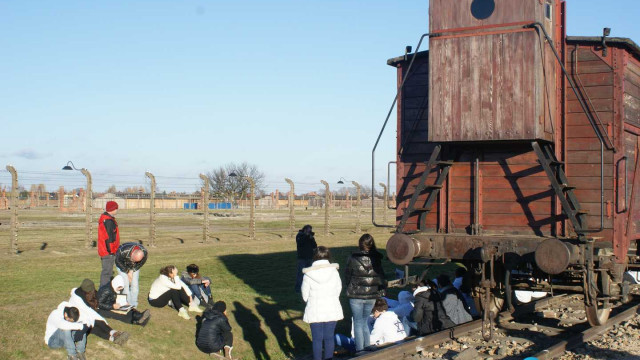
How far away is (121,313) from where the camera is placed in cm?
921

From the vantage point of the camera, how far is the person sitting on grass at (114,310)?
9.17m

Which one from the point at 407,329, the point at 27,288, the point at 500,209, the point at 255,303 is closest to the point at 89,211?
the point at 27,288

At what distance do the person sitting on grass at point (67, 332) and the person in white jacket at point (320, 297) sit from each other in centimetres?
267

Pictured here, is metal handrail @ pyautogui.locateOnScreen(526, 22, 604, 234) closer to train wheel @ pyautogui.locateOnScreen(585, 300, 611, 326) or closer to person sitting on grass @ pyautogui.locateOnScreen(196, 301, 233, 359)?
train wheel @ pyautogui.locateOnScreen(585, 300, 611, 326)

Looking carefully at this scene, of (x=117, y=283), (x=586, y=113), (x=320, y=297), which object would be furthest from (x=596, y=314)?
(x=117, y=283)

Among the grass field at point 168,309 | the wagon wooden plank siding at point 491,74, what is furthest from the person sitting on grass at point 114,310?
the wagon wooden plank siding at point 491,74

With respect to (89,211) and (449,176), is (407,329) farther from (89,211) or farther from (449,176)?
(89,211)

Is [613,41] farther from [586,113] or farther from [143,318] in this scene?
[143,318]

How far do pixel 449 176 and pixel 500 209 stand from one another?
0.88 m

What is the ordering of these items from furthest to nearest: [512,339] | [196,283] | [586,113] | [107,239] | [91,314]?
[196,283]
[107,239]
[512,339]
[586,113]
[91,314]

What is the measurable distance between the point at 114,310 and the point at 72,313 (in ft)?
5.01

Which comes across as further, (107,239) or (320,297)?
(107,239)

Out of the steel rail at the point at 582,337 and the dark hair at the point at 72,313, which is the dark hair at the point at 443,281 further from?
the dark hair at the point at 72,313

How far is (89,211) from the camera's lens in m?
18.0
